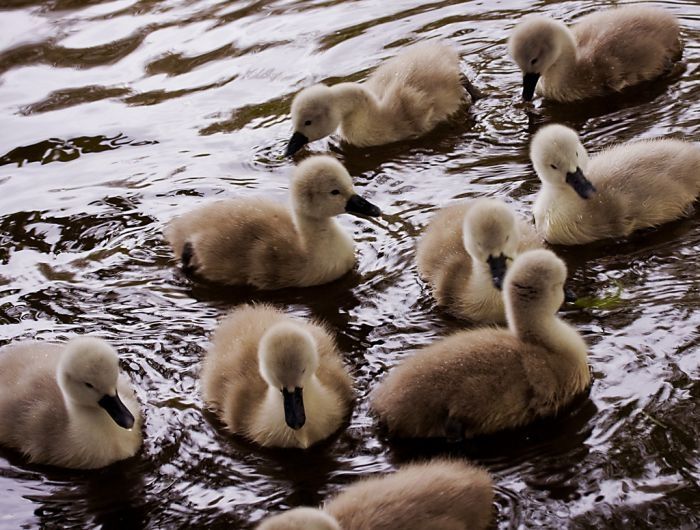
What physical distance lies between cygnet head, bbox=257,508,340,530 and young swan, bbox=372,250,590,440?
33.9 inches

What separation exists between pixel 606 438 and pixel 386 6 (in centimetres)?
456

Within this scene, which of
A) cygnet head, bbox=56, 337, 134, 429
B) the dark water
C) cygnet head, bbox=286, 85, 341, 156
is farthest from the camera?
cygnet head, bbox=286, 85, 341, 156

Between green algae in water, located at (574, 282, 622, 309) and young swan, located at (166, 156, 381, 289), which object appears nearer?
green algae in water, located at (574, 282, 622, 309)

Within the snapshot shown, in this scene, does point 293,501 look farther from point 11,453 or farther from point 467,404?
point 11,453

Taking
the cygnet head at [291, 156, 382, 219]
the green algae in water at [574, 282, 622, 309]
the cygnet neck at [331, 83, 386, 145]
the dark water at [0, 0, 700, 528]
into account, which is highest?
the cygnet head at [291, 156, 382, 219]

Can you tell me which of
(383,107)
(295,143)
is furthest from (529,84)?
(295,143)

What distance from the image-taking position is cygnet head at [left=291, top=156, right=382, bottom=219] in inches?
183

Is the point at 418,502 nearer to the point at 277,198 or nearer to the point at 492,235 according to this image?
the point at 492,235

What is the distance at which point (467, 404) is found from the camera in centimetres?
359

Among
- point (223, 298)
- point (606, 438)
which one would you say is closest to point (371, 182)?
point (223, 298)

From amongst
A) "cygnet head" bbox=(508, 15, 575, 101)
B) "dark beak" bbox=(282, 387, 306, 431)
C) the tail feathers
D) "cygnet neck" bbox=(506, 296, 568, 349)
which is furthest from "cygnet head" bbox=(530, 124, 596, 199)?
"dark beak" bbox=(282, 387, 306, 431)

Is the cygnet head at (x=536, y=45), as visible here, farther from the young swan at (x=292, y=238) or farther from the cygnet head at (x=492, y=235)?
the cygnet head at (x=492, y=235)

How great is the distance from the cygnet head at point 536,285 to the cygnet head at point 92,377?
1320mm

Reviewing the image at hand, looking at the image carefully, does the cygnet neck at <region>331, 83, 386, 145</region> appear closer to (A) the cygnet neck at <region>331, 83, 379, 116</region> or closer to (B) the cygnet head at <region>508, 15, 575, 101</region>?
(A) the cygnet neck at <region>331, 83, 379, 116</region>
